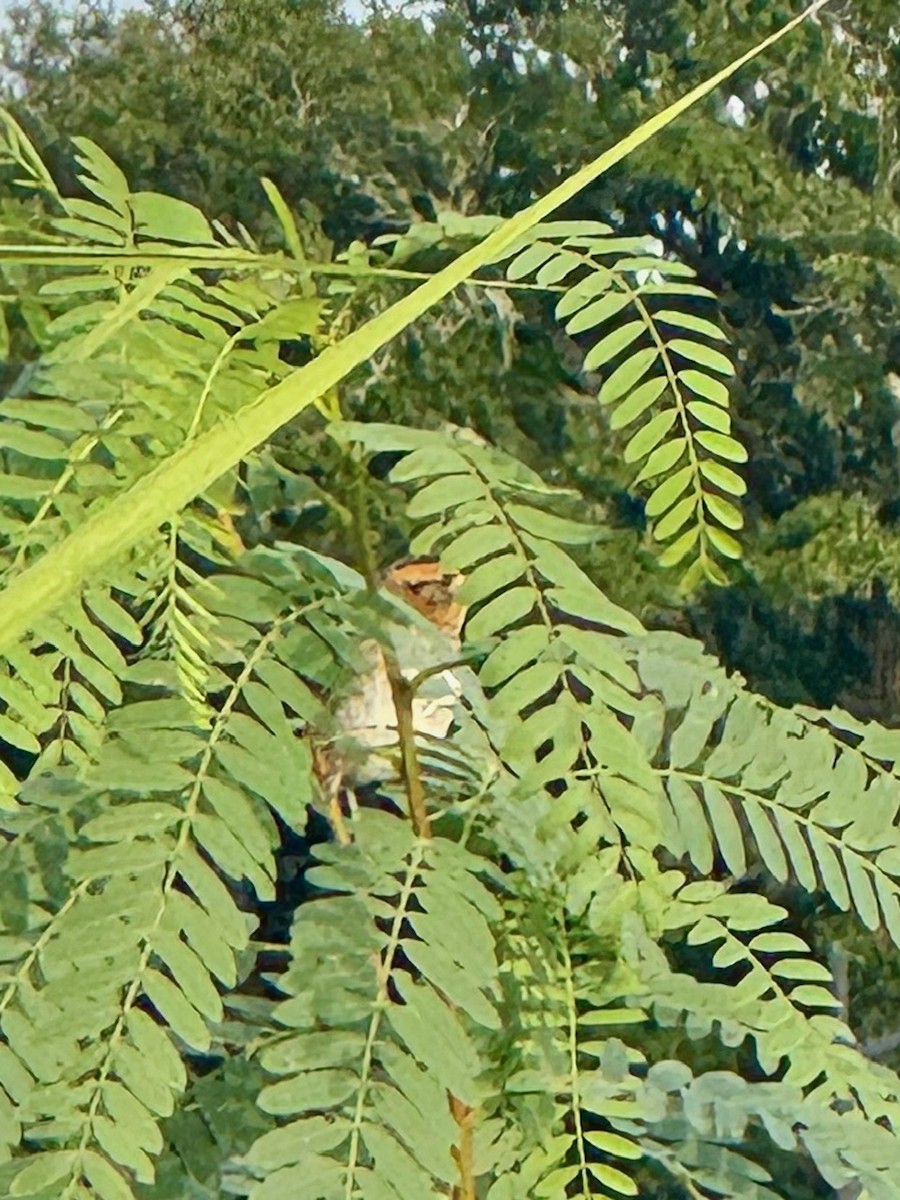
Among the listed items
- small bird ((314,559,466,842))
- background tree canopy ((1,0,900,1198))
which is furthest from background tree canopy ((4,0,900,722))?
small bird ((314,559,466,842))

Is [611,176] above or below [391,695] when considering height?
above

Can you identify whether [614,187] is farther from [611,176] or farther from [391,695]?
[391,695]

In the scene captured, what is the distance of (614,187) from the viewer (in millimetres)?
691

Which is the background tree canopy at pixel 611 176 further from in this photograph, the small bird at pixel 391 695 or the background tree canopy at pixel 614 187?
the small bird at pixel 391 695

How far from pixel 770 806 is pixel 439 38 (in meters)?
0.50

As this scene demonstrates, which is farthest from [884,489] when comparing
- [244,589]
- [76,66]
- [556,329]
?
[76,66]

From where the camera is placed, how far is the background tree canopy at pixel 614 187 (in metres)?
0.69

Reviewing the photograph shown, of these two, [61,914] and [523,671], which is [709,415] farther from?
[61,914]

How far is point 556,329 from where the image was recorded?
688 millimetres

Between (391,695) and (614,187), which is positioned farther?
(614,187)

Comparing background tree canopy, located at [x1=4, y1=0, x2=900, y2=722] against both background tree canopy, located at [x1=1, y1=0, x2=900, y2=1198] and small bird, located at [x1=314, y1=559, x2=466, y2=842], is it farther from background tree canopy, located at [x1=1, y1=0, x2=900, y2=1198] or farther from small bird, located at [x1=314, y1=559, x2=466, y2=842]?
small bird, located at [x1=314, y1=559, x2=466, y2=842]

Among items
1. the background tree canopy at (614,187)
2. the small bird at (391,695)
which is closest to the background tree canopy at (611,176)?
the background tree canopy at (614,187)

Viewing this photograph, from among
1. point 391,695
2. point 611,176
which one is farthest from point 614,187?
point 391,695

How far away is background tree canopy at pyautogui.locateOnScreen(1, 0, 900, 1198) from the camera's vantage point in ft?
2.26
